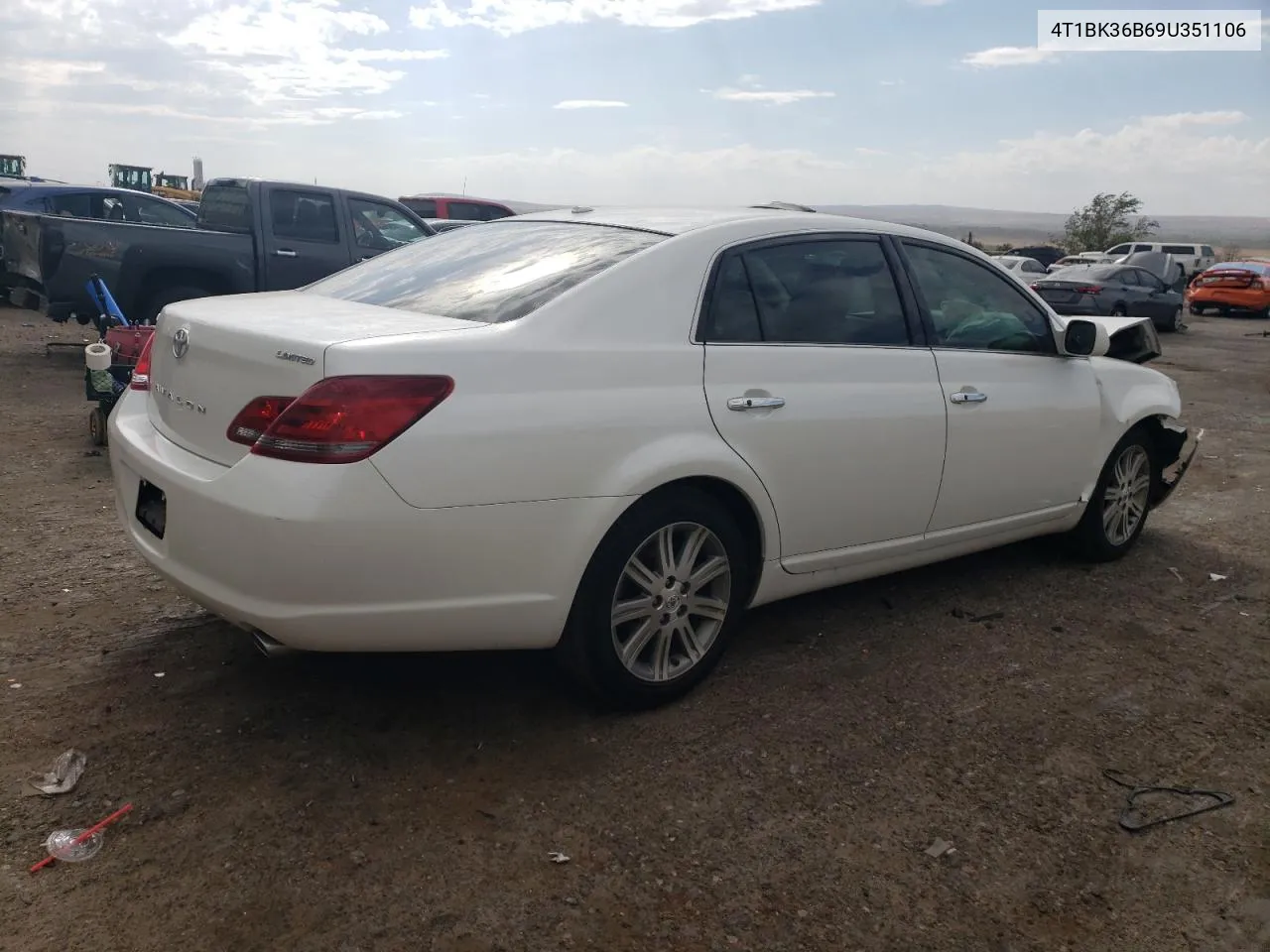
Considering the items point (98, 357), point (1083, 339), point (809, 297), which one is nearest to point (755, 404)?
point (809, 297)

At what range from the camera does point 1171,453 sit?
5773mm

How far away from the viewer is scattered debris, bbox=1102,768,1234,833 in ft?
10.3

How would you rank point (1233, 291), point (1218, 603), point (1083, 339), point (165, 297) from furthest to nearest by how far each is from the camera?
1. point (1233, 291)
2. point (165, 297)
3. point (1218, 603)
4. point (1083, 339)

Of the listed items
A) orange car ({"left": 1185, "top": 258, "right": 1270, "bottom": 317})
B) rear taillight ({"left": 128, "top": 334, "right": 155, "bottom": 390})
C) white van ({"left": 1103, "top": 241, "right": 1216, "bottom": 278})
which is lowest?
rear taillight ({"left": 128, "top": 334, "right": 155, "bottom": 390})

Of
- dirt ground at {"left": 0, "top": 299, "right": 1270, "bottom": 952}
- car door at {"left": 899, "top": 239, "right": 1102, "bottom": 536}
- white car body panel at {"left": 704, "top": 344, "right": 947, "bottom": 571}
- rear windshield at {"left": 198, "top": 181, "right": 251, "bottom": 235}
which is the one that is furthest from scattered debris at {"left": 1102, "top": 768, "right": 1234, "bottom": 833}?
rear windshield at {"left": 198, "top": 181, "right": 251, "bottom": 235}

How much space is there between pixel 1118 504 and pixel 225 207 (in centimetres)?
854

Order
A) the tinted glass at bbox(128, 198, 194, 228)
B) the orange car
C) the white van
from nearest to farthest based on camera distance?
the tinted glass at bbox(128, 198, 194, 228) < the orange car < the white van

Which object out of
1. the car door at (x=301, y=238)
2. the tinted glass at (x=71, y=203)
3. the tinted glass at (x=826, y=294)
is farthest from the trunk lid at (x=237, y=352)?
the tinted glass at (x=71, y=203)

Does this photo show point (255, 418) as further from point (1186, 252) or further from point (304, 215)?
point (1186, 252)

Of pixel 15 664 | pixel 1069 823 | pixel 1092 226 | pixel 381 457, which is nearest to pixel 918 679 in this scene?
pixel 1069 823

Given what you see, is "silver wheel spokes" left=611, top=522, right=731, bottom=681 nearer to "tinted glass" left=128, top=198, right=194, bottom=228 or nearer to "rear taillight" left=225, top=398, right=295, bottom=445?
"rear taillight" left=225, top=398, right=295, bottom=445

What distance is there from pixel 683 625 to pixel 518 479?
0.88m

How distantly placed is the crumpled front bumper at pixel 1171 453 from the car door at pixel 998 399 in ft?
2.66

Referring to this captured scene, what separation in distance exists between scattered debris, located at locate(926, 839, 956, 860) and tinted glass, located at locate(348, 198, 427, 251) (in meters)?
8.91
